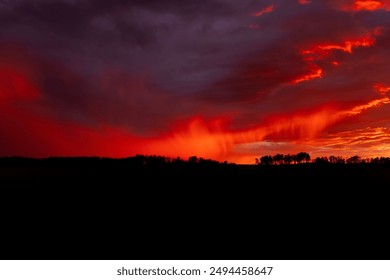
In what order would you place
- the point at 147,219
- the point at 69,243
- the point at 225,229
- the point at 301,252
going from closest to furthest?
the point at 301,252, the point at 69,243, the point at 225,229, the point at 147,219

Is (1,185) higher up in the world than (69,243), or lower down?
higher up

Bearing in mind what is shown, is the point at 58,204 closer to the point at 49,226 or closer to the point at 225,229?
the point at 49,226

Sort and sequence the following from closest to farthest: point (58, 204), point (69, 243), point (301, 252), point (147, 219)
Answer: point (301, 252) → point (69, 243) → point (147, 219) → point (58, 204)

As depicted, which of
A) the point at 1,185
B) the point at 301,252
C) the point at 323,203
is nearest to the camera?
the point at 301,252

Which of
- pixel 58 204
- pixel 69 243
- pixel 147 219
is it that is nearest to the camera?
pixel 69 243

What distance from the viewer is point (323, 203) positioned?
79.2ft

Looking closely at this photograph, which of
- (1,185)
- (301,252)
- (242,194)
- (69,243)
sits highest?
(1,185)

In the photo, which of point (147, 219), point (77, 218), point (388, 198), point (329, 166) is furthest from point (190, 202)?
point (329, 166)

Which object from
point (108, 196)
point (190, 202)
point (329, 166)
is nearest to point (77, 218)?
point (108, 196)

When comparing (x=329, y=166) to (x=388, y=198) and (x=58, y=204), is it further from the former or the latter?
(x=58, y=204)

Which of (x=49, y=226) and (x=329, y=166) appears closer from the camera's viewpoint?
(x=49, y=226)

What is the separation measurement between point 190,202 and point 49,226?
917cm

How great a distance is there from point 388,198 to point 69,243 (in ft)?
76.6

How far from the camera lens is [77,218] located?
64.7 ft
